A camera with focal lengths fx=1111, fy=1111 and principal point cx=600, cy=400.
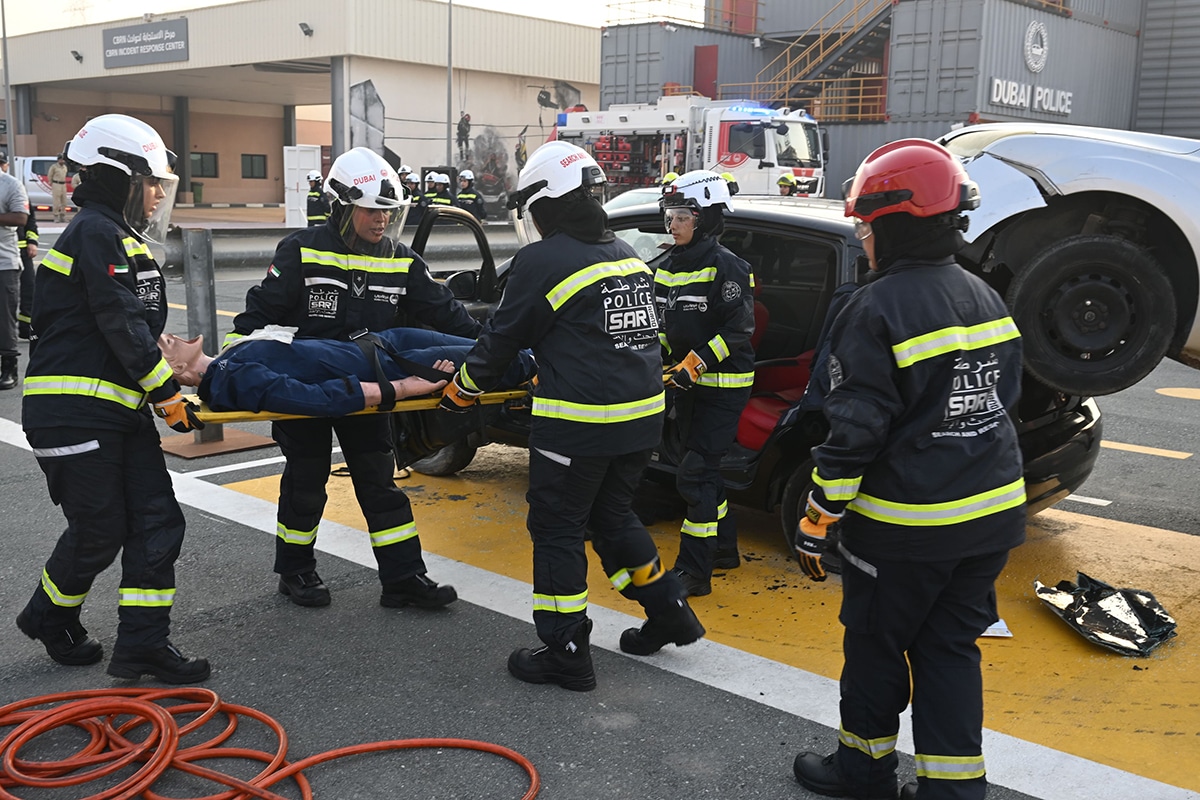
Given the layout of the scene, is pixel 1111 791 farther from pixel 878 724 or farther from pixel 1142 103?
pixel 1142 103

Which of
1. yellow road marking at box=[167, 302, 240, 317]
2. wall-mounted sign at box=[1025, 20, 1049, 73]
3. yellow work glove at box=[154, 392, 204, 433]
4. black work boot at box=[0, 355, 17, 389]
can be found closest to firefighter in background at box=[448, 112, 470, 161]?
wall-mounted sign at box=[1025, 20, 1049, 73]

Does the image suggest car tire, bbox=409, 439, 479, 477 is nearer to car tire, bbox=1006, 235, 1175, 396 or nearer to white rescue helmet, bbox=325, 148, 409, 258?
white rescue helmet, bbox=325, 148, 409, 258

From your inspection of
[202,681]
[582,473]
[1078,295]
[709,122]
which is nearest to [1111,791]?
[582,473]

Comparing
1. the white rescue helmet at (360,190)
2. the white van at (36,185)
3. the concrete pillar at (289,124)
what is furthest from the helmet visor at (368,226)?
the concrete pillar at (289,124)

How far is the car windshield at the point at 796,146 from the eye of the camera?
2273 centimetres

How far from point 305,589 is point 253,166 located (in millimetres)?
49536

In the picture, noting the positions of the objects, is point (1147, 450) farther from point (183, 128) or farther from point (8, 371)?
point (183, 128)

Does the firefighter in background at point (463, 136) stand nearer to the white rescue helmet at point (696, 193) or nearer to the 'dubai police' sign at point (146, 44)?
the 'dubai police' sign at point (146, 44)

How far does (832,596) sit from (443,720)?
1.99m

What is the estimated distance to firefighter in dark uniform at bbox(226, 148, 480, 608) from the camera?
4605mm

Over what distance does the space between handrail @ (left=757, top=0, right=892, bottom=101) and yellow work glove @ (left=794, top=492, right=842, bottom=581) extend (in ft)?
101

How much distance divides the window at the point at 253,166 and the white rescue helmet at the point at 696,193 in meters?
48.8

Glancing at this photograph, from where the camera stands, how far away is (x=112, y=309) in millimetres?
3803

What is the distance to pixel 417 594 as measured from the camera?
15.6ft
